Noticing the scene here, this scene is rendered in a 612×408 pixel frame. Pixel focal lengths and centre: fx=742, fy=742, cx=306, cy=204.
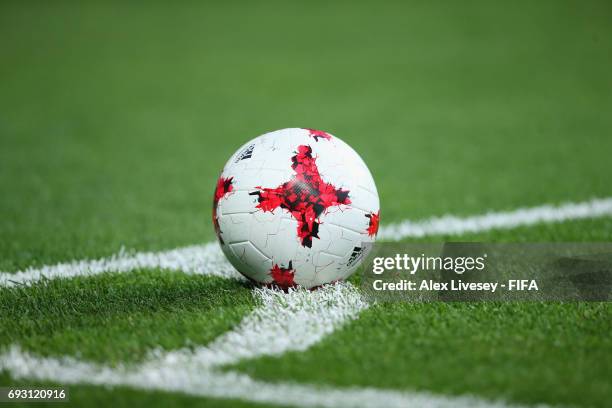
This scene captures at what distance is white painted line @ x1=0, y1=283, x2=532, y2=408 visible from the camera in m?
2.52

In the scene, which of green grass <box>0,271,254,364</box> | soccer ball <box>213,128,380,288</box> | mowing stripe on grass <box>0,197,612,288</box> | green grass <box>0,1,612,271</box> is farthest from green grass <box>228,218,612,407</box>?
green grass <box>0,1,612,271</box>

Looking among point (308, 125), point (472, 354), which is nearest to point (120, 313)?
point (472, 354)

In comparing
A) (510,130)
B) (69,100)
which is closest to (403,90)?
(510,130)

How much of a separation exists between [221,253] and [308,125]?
209 inches

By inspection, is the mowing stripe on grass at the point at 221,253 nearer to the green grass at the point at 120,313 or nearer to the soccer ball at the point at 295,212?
the green grass at the point at 120,313

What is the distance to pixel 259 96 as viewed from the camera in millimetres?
12023

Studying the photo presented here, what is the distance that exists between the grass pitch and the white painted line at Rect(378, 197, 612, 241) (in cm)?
18

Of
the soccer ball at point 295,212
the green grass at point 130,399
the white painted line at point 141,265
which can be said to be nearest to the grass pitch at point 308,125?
the green grass at point 130,399

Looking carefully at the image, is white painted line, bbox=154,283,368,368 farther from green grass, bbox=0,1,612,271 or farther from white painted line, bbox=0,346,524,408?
green grass, bbox=0,1,612,271

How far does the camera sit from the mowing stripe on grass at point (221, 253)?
420 centimetres

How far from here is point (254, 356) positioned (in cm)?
→ 291

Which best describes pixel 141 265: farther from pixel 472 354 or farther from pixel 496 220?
pixel 496 220

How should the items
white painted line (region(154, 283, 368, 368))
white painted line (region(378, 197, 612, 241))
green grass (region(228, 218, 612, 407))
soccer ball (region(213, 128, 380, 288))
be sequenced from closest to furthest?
green grass (region(228, 218, 612, 407)) < white painted line (region(154, 283, 368, 368)) < soccer ball (region(213, 128, 380, 288)) < white painted line (region(378, 197, 612, 241))

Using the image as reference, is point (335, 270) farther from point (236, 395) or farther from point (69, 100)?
point (69, 100)
